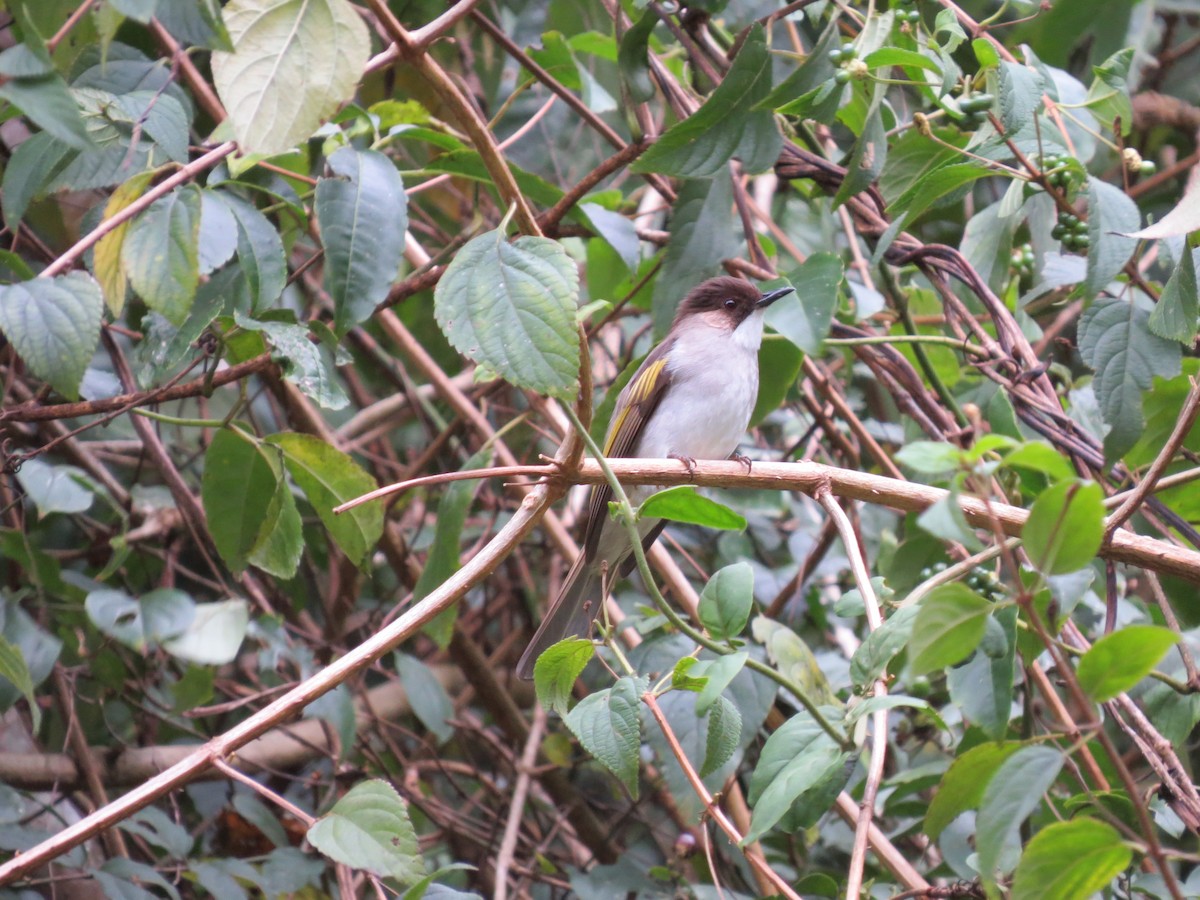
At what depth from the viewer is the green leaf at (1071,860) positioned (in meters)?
1.33

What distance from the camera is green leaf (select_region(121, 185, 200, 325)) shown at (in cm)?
212

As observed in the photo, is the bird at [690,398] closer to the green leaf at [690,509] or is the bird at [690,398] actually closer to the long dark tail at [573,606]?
the long dark tail at [573,606]

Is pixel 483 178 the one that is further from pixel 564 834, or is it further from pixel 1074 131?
pixel 564 834

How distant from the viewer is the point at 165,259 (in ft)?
7.00

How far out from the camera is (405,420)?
15.5ft

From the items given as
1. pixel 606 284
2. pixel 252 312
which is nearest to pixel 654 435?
pixel 606 284

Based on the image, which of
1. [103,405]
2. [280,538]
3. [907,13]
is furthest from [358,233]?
[907,13]

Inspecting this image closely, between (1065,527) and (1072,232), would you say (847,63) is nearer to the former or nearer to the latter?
(1072,232)

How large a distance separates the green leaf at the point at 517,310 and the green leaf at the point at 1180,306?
119 centimetres

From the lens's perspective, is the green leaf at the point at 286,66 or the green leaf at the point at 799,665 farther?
the green leaf at the point at 799,665

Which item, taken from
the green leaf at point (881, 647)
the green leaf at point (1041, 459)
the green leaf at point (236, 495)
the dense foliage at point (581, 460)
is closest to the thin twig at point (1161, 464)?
the dense foliage at point (581, 460)

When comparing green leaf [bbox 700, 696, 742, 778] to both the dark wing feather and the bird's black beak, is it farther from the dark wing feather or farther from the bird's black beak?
the dark wing feather

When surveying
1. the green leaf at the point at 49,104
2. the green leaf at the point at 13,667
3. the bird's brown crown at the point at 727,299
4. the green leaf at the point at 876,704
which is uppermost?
the green leaf at the point at 49,104

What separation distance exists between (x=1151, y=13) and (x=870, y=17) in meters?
3.26
